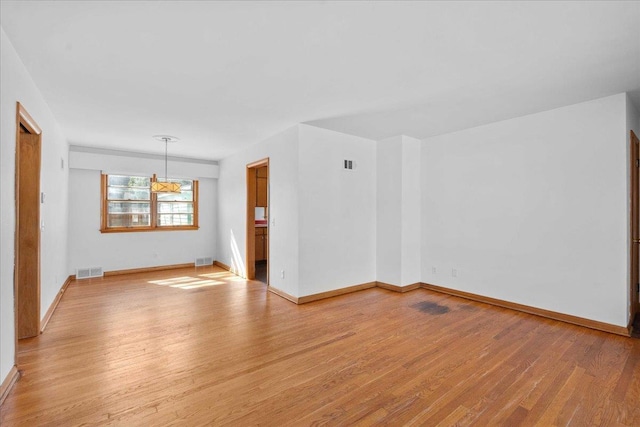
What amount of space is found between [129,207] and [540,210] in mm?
7249

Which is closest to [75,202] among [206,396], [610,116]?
[206,396]

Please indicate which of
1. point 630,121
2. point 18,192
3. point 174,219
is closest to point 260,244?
point 174,219

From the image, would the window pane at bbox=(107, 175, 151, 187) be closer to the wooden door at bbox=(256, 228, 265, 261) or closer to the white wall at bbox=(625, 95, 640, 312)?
the wooden door at bbox=(256, 228, 265, 261)

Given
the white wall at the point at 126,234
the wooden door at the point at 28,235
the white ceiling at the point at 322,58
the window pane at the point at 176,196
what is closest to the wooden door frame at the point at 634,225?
the white ceiling at the point at 322,58

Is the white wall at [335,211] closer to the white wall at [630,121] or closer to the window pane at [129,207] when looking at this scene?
the white wall at [630,121]

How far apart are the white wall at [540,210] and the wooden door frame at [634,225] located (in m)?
0.31

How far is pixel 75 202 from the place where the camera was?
19.0 feet

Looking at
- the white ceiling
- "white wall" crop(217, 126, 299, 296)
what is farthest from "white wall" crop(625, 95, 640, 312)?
"white wall" crop(217, 126, 299, 296)

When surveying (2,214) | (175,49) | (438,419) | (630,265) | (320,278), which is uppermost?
(175,49)

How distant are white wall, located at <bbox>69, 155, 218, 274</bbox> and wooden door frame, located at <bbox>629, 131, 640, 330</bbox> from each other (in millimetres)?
7103

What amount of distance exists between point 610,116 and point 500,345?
2700 millimetres

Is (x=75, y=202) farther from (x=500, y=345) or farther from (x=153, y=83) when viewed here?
(x=500, y=345)

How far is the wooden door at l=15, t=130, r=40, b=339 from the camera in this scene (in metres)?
2.98

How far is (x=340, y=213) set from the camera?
4777mm
